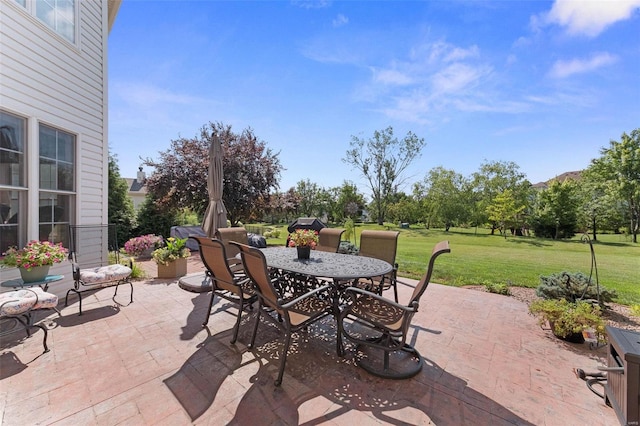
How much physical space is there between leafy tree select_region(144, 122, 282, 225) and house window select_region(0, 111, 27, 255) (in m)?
6.96

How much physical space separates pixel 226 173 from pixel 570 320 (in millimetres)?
11320

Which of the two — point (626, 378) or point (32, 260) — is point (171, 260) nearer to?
point (32, 260)

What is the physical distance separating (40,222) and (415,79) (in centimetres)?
940

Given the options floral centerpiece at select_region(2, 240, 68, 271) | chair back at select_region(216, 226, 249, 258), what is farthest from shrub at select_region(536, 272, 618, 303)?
floral centerpiece at select_region(2, 240, 68, 271)

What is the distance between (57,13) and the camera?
4.31 m

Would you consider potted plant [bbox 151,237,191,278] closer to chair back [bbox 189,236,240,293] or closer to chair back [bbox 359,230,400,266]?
chair back [bbox 189,236,240,293]

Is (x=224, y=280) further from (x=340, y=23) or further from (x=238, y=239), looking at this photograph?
(x=340, y=23)

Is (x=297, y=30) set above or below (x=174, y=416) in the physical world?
above

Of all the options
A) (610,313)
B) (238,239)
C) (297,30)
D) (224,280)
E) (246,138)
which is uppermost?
(297,30)

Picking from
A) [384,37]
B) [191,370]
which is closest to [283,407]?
[191,370]

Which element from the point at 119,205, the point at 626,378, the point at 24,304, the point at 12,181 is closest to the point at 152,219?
the point at 119,205

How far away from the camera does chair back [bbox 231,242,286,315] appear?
7.72 feet

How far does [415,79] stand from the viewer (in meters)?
7.88

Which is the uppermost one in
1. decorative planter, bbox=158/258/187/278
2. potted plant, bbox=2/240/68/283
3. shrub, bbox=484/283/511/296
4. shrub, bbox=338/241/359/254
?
potted plant, bbox=2/240/68/283
